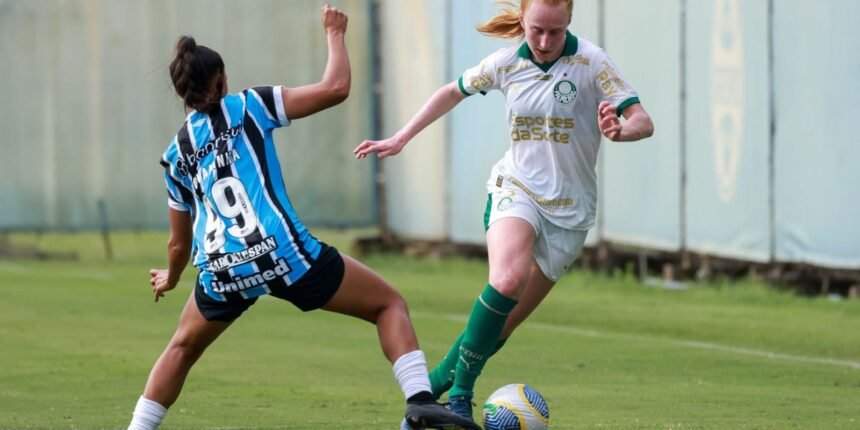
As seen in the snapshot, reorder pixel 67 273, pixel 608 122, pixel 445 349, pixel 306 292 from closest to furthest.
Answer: pixel 306 292 → pixel 608 122 → pixel 445 349 → pixel 67 273

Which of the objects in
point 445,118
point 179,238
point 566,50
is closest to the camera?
point 179,238

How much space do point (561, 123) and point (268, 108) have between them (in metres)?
1.66

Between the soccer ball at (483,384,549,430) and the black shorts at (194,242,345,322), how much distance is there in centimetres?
106

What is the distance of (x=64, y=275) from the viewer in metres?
18.1

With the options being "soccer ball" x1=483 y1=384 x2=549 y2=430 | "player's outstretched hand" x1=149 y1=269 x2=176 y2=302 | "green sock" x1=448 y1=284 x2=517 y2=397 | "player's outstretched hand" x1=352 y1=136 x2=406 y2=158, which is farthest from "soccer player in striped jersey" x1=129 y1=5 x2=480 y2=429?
"player's outstretched hand" x1=352 y1=136 x2=406 y2=158

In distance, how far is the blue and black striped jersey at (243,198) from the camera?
21.1 ft

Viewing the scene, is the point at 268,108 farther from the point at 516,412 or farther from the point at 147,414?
the point at 516,412

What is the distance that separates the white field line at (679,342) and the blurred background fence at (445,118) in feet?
8.75

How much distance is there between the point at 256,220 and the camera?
21.1 ft

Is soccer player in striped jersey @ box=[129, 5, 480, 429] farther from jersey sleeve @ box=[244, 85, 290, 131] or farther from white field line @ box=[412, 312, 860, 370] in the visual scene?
white field line @ box=[412, 312, 860, 370]

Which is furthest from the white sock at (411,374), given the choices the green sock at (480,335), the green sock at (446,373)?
the green sock at (446,373)

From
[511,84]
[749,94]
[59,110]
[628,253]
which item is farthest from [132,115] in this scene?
[511,84]

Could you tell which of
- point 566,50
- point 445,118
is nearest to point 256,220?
point 566,50

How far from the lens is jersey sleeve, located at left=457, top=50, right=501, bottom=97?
25.6 ft
